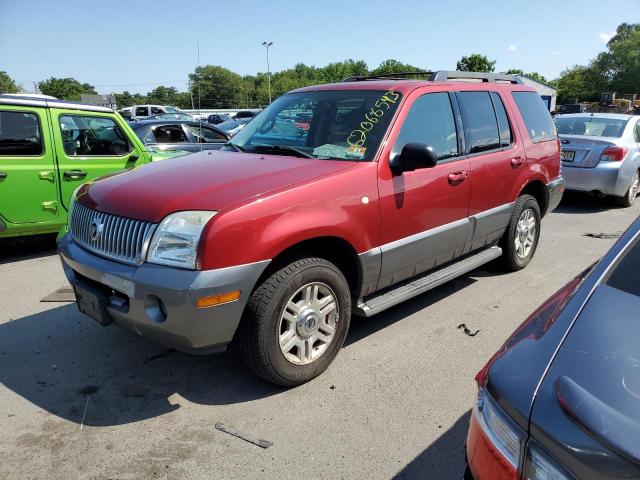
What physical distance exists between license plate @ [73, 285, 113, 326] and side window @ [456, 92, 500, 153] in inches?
123

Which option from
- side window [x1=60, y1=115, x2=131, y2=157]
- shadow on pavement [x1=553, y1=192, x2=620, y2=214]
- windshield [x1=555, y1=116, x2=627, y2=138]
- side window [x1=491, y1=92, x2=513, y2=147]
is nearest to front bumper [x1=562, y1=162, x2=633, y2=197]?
shadow on pavement [x1=553, y1=192, x2=620, y2=214]

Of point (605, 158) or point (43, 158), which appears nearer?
point (43, 158)

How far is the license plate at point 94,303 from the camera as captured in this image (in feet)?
9.50

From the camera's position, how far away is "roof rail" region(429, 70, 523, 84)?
4359mm

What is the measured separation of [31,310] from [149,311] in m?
2.35

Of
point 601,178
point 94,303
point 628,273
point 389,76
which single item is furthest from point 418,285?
point 601,178

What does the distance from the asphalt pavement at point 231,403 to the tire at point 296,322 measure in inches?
6.9

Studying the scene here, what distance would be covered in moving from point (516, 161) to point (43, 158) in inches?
201

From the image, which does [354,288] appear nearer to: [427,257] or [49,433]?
[427,257]

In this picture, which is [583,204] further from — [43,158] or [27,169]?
[27,169]

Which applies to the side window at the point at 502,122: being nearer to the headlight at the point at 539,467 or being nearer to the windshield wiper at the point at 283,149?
the windshield wiper at the point at 283,149

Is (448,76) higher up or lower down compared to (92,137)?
higher up

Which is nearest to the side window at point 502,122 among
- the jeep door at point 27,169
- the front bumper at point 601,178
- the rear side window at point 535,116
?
the rear side window at point 535,116

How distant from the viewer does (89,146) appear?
20.0 feet
